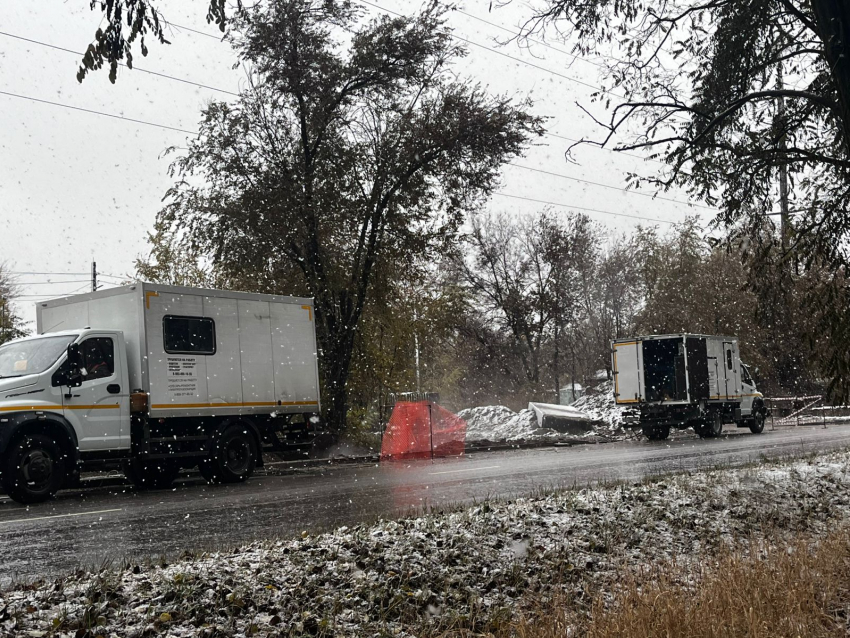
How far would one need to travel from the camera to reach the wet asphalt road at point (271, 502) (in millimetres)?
8930

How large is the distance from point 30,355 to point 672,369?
2023 centimetres

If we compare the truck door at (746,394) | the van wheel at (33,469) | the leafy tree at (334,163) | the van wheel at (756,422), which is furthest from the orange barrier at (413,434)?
the van wheel at (756,422)

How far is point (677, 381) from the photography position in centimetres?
2858

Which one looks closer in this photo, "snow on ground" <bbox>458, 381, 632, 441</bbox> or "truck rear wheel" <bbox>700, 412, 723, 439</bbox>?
"truck rear wheel" <bbox>700, 412, 723, 439</bbox>

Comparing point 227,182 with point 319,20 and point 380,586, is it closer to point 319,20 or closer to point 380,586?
point 319,20

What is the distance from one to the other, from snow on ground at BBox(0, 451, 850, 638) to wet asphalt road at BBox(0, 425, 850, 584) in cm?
148

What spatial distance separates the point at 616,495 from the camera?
34.5 ft

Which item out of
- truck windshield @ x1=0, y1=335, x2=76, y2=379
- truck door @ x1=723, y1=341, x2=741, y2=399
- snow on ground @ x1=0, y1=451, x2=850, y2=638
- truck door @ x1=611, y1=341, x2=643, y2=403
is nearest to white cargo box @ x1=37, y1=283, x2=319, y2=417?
truck windshield @ x1=0, y1=335, x2=76, y2=379

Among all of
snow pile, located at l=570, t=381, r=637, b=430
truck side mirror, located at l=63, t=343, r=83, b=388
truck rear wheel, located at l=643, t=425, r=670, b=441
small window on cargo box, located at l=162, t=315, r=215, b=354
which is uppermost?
small window on cargo box, located at l=162, t=315, r=215, b=354

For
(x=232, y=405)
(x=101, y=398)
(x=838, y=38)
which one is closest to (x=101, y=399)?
(x=101, y=398)

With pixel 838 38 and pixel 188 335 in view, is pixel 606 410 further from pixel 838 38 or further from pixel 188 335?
pixel 838 38

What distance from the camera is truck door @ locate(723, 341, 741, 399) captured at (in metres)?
30.2

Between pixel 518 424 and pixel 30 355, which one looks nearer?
pixel 30 355

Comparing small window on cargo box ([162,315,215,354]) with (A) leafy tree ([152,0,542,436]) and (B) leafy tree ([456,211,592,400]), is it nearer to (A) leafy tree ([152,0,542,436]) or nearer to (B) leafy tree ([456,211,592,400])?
(A) leafy tree ([152,0,542,436])
